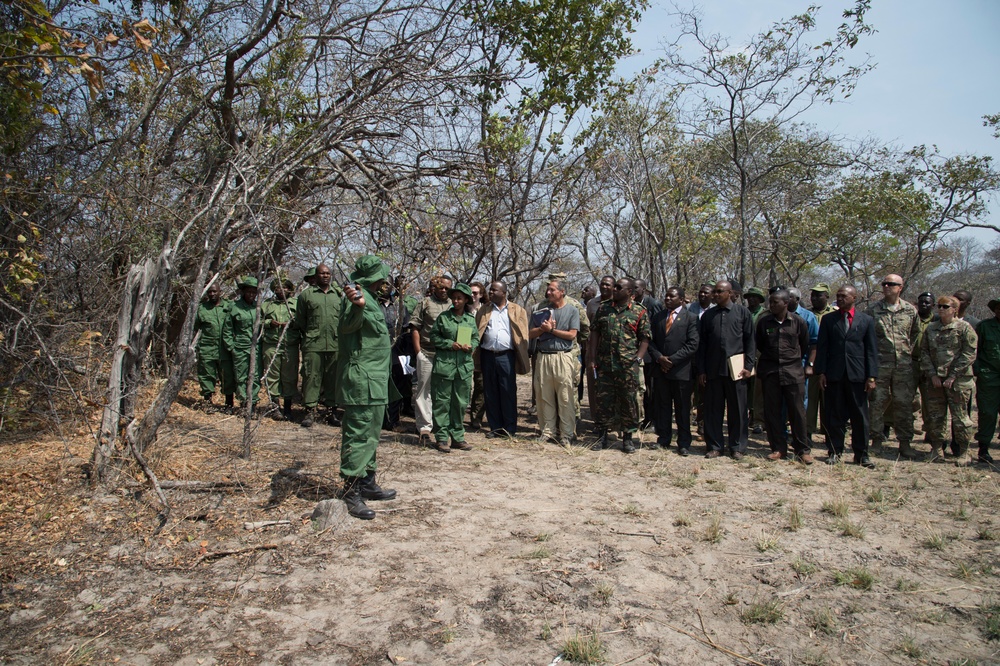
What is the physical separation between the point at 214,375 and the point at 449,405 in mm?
4016

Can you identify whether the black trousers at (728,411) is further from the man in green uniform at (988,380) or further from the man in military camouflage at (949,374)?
the man in green uniform at (988,380)

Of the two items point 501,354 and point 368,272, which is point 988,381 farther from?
point 368,272

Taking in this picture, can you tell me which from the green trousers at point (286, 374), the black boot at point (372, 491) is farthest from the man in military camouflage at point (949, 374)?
the green trousers at point (286, 374)

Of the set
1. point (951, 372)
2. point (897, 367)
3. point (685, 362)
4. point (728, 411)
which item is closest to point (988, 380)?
point (951, 372)

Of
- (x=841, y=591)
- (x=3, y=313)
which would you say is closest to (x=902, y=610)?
(x=841, y=591)

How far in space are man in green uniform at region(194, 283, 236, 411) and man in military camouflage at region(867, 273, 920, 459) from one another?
787 centimetres

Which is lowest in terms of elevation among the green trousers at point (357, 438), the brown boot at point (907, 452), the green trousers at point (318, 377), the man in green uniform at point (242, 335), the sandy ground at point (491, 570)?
the sandy ground at point (491, 570)

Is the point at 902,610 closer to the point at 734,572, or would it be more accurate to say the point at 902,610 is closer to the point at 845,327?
the point at 734,572

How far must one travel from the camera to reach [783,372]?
22.8 ft

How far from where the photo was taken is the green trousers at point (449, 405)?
7.02 m

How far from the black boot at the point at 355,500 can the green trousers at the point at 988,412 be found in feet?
20.4

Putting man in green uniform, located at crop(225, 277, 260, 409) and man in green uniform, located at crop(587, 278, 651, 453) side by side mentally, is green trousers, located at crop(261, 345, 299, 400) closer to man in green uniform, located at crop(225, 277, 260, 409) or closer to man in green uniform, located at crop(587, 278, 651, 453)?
man in green uniform, located at crop(225, 277, 260, 409)

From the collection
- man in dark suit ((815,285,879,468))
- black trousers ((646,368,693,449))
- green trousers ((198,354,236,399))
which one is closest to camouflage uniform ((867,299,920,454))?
man in dark suit ((815,285,879,468))

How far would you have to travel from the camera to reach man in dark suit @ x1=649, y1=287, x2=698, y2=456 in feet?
23.9
